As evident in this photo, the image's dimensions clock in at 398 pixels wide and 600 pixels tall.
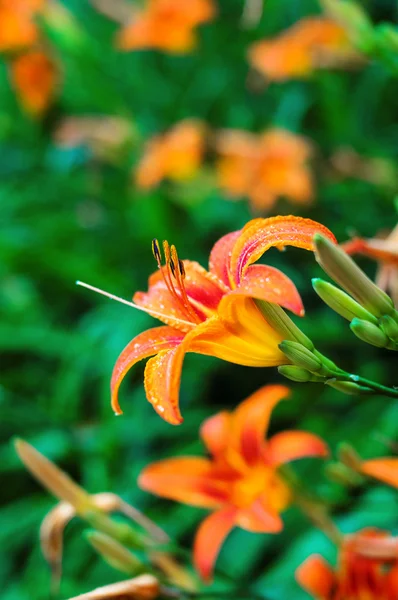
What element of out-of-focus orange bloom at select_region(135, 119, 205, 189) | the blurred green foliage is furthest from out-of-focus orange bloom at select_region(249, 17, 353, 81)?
out-of-focus orange bloom at select_region(135, 119, 205, 189)

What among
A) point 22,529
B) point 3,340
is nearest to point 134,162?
point 3,340

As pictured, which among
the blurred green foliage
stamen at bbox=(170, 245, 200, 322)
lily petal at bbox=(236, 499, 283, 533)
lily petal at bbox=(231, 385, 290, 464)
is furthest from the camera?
the blurred green foliage

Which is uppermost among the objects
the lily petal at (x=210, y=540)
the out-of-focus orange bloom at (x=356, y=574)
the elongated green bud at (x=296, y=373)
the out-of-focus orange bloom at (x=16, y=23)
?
the elongated green bud at (x=296, y=373)

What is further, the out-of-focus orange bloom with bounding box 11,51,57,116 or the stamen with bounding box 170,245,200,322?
the out-of-focus orange bloom with bounding box 11,51,57,116

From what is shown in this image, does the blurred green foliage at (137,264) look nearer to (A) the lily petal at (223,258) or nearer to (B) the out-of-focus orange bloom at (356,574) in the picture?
(B) the out-of-focus orange bloom at (356,574)

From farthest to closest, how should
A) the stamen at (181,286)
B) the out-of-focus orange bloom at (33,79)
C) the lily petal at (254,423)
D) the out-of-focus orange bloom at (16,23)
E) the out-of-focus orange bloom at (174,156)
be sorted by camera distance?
1. the out-of-focus orange bloom at (33,79)
2. the out-of-focus orange bloom at (16,23)
3. the out-of-focus orange bloom at (174,156)
4. the lily petal at (254,423)
5. the stamen at (181,286)

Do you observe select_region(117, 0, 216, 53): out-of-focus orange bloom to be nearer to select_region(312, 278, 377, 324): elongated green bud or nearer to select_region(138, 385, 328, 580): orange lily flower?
select_region(138, 385, 328, 580): orange lily flower

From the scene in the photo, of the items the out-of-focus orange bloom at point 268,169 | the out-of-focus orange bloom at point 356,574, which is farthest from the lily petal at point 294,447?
the out-of-focus orange bloom at point 268,169

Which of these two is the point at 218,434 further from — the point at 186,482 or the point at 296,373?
the point at 296,373
